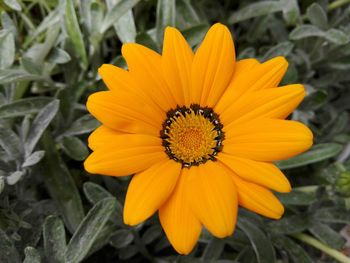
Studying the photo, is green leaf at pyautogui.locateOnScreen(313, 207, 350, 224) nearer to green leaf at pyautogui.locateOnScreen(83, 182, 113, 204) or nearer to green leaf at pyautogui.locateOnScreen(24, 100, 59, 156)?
green leaf at pyautogui.locateOnScreen(83, 182, 113, 204)

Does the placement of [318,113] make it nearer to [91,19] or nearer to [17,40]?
[91,19]

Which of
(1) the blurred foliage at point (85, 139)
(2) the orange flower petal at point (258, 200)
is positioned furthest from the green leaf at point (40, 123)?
(2) the orange flower petal at point (258, 200)

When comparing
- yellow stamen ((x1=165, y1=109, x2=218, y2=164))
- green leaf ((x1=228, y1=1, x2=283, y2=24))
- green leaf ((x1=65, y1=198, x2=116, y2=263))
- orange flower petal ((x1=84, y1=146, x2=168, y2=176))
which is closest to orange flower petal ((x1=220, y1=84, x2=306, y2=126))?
yellow stamen ((x1=165, y1=109, x2=218, y2=164))

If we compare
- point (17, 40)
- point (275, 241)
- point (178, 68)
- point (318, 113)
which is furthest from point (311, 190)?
point (17, 40)

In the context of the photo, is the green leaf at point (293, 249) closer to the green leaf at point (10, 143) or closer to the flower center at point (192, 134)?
the flower center at point (192, 134)

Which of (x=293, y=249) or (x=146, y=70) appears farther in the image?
(x=293, y=249)

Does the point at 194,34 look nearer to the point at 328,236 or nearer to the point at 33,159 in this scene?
the point at 33,159

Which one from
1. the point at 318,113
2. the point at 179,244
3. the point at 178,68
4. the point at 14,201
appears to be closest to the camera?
the point at 179,244

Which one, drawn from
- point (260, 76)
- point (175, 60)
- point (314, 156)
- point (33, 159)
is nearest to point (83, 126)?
point (33, 159)

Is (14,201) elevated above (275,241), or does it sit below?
above
